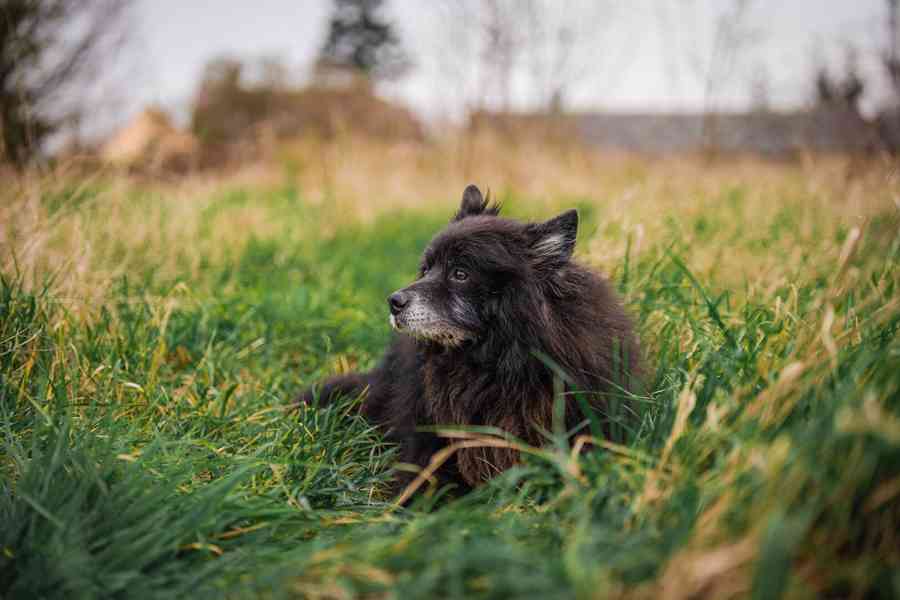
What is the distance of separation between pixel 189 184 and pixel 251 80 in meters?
10.5

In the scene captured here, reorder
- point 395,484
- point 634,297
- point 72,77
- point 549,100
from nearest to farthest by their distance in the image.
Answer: point 395,484 < point 634,297 < point 72,77 < point 549,100

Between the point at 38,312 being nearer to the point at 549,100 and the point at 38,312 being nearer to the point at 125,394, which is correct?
the point at 125,394

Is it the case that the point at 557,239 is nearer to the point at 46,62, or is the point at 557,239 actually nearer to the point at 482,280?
the point at 482,280

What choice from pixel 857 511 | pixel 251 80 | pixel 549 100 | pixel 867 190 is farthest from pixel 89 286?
pixel 251 80

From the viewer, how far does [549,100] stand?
10.8 metres

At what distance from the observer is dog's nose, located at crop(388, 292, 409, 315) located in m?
2.77

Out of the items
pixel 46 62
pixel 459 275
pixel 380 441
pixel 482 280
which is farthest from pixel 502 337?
pixel 46 62

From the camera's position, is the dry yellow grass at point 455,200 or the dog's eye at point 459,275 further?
the dry yellow grass at point 455,200

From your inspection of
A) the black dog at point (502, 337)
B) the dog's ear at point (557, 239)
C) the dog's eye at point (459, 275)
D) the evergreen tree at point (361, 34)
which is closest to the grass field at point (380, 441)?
the black dog at point (502, 337)

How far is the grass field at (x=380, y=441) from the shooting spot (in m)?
1.39

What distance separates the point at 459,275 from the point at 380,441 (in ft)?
2.83

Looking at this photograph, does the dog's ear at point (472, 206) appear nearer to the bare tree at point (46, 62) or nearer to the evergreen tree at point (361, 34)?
the bare tree at point (46, 62)

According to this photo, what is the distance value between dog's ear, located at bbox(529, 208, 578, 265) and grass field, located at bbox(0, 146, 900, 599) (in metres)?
0.49

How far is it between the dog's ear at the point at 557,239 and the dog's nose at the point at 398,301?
0.61 metres
